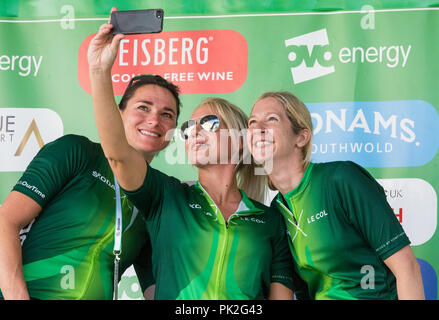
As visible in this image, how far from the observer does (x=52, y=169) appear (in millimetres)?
2064

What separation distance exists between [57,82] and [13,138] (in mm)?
326

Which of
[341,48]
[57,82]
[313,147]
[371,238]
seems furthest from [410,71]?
[57,82]

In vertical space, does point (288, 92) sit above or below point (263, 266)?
above

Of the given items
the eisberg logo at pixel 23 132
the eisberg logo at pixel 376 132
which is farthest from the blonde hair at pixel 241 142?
the eisberg logo at pixel 23 132

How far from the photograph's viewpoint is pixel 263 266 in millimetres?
2078

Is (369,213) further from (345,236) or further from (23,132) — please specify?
(23,132)

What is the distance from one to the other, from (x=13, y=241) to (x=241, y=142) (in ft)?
3.07

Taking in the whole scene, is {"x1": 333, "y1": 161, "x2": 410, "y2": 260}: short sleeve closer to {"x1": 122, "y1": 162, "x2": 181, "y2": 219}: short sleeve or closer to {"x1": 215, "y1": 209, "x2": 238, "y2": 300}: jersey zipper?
{"x1": 215, "y1": 209, "x2": 238, "y2": 300}: jersey zipper

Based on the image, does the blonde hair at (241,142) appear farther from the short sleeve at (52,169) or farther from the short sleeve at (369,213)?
the short sleeve at (52,169)

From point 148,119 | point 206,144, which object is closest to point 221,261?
point 206,144

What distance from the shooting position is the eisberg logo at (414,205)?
2.43 meters

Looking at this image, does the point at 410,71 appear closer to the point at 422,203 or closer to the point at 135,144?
the point at 422,203

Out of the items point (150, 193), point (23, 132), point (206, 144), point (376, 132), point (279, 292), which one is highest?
point (23, 132)

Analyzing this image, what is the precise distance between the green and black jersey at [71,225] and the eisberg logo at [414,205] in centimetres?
116
